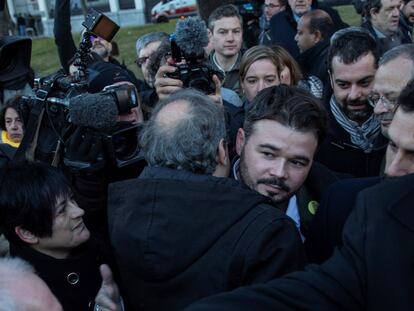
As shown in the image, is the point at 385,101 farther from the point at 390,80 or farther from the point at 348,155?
the point at 348,155

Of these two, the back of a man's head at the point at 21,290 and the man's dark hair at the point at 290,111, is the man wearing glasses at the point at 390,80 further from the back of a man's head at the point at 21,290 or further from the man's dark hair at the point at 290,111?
the back of a man's head at the point at 21,290

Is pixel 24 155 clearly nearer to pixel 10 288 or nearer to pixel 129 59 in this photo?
pixel 10 288

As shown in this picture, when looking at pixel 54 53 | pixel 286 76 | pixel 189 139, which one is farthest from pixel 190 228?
pixel 54 53

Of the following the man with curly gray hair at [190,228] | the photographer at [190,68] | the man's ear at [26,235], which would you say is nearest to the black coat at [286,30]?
the photographer at [190,68]

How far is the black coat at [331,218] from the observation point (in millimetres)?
1926

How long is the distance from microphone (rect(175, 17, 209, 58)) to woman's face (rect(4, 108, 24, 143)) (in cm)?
201

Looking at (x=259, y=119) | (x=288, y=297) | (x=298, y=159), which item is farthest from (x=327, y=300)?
(x=259, y=119)

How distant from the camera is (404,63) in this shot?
8.59 feet

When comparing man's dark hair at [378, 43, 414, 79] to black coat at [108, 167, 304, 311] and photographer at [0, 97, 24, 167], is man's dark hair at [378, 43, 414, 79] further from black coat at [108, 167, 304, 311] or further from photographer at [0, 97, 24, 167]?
photographer at [0, 97, 24, 167]

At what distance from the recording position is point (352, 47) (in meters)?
2.96

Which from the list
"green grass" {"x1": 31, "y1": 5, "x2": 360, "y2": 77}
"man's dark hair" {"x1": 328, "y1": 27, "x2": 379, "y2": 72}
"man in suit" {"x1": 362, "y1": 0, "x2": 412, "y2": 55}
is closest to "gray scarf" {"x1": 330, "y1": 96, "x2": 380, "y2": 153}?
"man's dark hair" {"x1": 328, "y1": 27, "x2": 379, "y2": 72}

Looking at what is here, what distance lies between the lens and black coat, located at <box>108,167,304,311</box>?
58.6 inches

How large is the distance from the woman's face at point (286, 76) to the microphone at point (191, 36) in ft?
3.13

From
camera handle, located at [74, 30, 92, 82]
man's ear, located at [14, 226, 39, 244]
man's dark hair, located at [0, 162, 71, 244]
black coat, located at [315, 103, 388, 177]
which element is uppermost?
camera handle, located at [74, 30, 92, 82]
